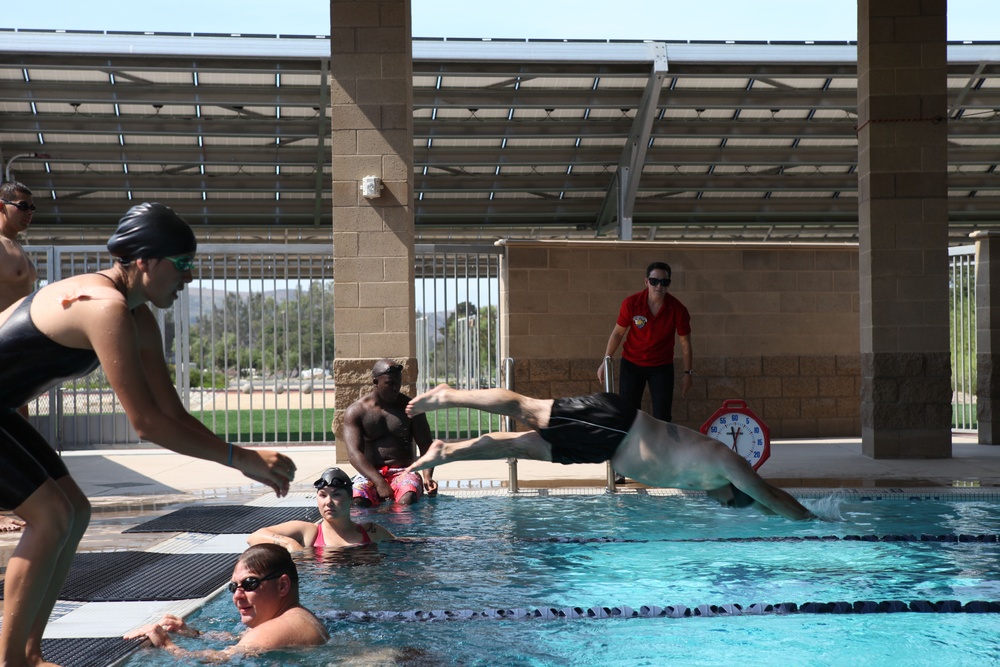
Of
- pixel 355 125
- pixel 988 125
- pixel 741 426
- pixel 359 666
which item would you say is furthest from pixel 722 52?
pixel 359 666

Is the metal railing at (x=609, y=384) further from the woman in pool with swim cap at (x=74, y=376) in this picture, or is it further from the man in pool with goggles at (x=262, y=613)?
the woman in pool with swim cap at (x=74, y=376)

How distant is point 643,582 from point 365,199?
18.3 ft

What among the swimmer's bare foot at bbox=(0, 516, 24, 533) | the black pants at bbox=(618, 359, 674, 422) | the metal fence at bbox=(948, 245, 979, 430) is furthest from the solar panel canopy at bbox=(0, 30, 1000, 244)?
the swimmer's bare foot at bbox=(0, 516, 24, 533)

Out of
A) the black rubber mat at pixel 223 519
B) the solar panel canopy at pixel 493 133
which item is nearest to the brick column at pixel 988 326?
the solar panel canopy at pixel 493 133

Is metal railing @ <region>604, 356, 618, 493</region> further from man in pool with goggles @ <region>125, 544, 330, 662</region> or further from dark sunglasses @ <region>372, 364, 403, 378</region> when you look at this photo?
man in pool with goggles @ <region>125, 544, 330, 662</region>

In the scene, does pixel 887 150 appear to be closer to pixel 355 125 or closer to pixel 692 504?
pixel 692 504

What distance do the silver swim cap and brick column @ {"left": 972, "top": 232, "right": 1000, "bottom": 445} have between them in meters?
10.1

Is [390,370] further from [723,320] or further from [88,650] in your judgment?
[723,320]

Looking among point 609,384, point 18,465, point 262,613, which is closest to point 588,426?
point 262,613

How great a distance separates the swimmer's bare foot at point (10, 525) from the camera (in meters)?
5.86

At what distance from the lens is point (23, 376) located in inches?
106

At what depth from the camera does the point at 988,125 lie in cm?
1738

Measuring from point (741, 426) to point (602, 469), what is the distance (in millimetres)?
1814

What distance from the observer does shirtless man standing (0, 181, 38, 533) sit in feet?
18.0
